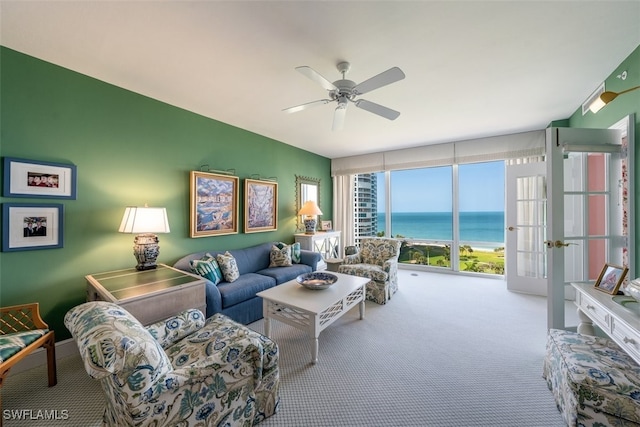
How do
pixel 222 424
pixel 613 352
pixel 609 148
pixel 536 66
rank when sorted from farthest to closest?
pixel 536 66, pixel 609 148, pixel 613 352, pixel 222 424

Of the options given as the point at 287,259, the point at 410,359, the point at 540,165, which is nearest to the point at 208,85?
the point at 287,259

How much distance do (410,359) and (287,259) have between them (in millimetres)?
2128

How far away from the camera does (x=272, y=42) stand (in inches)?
71.3

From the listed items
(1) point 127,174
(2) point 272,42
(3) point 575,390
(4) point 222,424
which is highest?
(2) point 272,42

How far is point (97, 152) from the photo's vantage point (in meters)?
2.32

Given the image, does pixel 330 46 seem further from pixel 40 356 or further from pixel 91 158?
pixel 40 356

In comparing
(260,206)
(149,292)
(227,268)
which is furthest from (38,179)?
(260,206)

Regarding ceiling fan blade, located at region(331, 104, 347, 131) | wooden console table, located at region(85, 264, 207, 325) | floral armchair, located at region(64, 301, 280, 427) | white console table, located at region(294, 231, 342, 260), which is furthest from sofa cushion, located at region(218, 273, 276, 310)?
ceiling fan blade, located at region(331, 104, 347, 131)

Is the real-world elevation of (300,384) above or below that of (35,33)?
below

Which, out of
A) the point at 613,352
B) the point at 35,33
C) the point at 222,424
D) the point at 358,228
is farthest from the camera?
the point at 358,228

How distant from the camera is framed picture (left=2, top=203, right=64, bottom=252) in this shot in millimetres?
1878

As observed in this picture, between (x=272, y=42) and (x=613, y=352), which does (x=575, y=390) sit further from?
(x=272, y=42)

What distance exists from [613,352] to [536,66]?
2.30 m

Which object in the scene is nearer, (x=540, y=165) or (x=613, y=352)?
(x=613, y=352)
